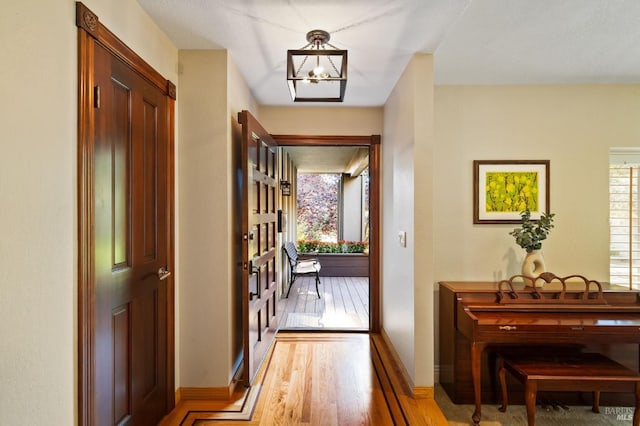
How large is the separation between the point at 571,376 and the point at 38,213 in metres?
2.75

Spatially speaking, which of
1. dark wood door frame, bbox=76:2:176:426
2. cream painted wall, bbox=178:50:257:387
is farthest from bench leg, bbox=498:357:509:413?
dark wood door frame, bbox=76:2:176:426

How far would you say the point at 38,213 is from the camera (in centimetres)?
117

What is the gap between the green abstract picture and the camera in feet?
8.98

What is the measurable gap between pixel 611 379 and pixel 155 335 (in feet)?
8.84

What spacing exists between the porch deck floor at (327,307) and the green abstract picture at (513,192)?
6.48 feet

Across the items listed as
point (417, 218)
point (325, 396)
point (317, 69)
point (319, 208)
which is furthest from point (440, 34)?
point (319, 208)

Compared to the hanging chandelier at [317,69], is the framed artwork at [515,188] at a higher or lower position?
lower

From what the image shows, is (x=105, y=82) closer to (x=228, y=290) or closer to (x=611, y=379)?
(x=228, y=290)

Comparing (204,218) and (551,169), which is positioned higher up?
(551,169)

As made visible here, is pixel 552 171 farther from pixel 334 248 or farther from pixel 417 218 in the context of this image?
pixel 334 248

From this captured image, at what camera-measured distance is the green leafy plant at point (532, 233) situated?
2.49 metres

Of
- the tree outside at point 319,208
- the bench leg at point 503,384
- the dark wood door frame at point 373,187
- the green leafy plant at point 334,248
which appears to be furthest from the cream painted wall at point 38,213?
the tree outside at point 319,208

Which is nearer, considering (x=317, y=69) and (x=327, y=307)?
(x=317, y=69)

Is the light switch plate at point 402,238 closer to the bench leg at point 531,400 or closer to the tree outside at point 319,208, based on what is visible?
the bench leg at point 531,400
